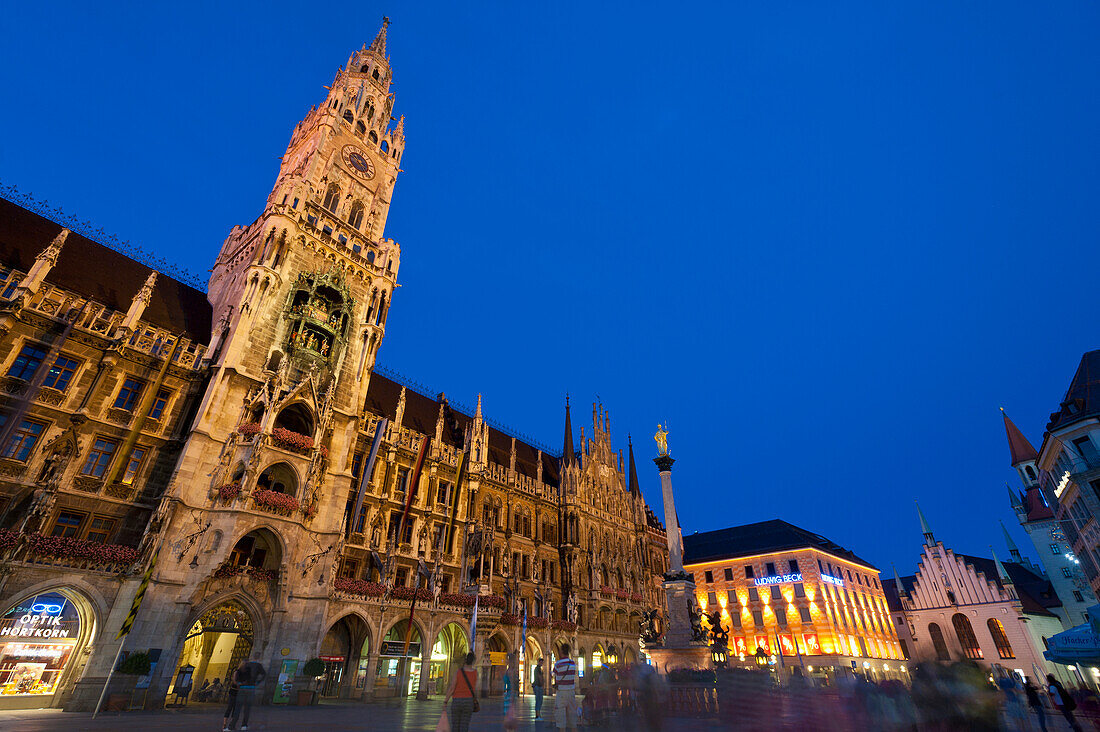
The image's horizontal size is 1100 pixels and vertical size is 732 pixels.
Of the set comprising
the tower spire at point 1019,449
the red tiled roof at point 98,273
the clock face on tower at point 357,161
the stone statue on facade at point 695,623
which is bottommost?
the stone statue on facade at point 695,623

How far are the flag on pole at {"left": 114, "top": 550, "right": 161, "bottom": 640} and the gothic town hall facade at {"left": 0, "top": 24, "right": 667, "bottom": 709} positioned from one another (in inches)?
10.1

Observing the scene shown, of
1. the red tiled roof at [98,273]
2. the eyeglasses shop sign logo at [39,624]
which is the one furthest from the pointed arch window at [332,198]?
the eyeglasses shop sign logo at [39,624]

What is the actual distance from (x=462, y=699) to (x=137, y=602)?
18.6m

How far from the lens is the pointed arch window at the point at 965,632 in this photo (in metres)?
57.0

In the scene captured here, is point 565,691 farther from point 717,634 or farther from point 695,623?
point 717,634

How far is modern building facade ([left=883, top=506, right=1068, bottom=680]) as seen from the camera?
177 feet

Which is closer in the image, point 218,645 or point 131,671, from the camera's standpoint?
point 131,671

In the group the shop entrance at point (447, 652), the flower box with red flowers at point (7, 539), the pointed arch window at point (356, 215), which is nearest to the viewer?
the flower box with red flowers at point (7, 539)

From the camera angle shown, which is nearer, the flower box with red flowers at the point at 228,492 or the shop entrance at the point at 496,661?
the flower box with red flowers at the point at 228,492

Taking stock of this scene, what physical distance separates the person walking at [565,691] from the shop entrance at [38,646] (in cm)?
1948

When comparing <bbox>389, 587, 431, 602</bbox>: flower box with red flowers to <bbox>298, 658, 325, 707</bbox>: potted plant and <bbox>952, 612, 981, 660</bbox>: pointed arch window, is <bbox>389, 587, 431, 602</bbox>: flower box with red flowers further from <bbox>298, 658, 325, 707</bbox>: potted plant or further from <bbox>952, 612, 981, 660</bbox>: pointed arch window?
<bbox>952, 612, 981, 660</bbox>: pointed arch window

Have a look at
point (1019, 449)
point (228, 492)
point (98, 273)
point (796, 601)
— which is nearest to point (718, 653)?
point (228, 492)

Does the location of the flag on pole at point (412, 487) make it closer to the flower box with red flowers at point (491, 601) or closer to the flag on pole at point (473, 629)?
the flag on pole at point (473, 629)

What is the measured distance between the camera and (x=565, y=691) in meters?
13.8
